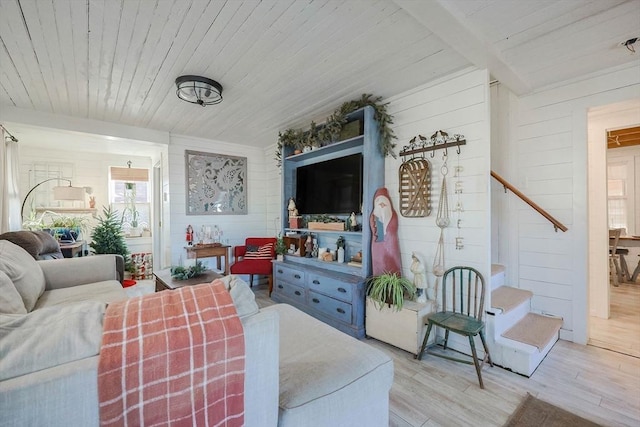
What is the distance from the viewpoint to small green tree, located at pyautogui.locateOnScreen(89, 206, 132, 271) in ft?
15.5

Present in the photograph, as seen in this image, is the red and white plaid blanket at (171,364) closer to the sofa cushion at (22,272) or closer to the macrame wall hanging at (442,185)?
the sofa cushion at (22,272)

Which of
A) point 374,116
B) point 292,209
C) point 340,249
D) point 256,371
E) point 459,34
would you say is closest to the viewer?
point 256,371

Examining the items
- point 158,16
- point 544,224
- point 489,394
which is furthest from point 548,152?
point 158,16

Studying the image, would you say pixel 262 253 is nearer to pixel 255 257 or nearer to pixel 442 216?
pixel 255 257

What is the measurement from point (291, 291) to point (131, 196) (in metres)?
4.37

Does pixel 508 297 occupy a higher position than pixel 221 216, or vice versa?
pixel 221 216

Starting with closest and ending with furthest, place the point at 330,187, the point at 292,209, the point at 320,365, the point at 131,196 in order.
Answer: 1. the point at 320,365
2. the point at 330,187
3. the point at 292,209
4. the point at 131,196

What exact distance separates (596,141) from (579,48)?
156cm

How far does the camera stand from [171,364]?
74cm

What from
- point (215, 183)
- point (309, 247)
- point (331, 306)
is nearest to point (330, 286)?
point (331, 306)

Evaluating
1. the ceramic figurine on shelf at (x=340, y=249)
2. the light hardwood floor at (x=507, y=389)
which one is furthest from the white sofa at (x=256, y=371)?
the ceramic figurine on shelf at (x=340, y=249)

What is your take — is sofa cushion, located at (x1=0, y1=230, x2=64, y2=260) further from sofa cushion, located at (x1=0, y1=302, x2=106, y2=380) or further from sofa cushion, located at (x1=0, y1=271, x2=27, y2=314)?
sofa cushion, located at (x1=0, y1=302, x2=106, y2=380)

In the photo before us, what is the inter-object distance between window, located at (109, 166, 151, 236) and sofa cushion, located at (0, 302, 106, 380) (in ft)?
18.6

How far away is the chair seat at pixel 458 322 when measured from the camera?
1956 mm
